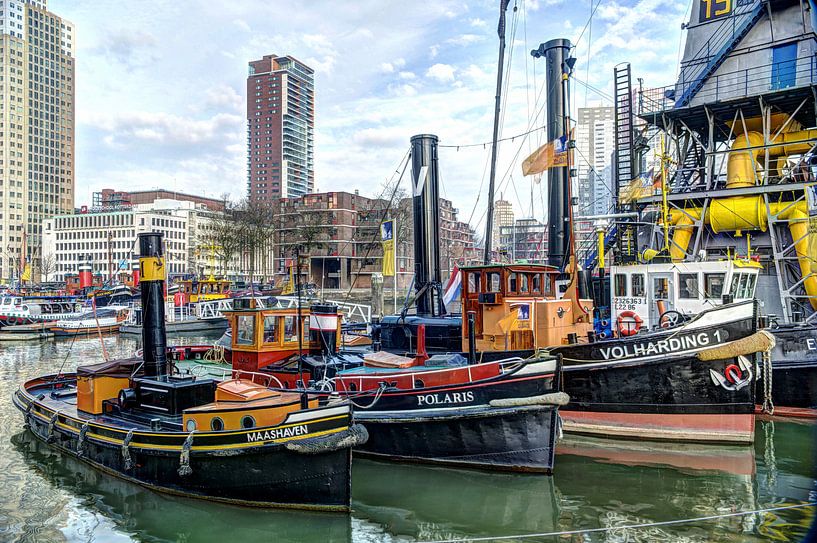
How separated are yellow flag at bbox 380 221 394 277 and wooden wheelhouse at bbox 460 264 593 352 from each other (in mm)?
6754

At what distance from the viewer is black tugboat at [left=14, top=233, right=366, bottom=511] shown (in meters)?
9.23

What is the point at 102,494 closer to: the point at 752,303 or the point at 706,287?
the point at 752,303

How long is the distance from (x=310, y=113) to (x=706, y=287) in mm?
179857

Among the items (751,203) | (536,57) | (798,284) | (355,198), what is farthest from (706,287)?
(355,198)

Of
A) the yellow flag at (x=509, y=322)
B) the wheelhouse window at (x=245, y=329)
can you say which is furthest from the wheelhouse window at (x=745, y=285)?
the wheelhouse window at (x=245, y=329)

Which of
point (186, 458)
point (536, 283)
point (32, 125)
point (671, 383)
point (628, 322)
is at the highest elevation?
point (32, 125)

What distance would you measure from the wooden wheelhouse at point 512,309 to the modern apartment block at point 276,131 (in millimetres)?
151399

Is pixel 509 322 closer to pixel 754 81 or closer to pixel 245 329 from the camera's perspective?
pixel 245 329

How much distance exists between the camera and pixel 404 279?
77250mm

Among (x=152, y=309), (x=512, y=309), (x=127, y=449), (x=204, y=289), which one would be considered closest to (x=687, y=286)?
(x=512, y=309)

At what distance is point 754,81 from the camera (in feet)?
80.9

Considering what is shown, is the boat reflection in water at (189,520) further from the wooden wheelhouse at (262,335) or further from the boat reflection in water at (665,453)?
the boat reflection in water at (665,453)

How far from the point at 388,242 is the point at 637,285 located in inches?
374

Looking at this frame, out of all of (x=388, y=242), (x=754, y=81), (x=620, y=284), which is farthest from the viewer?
(x=754, y=81)
